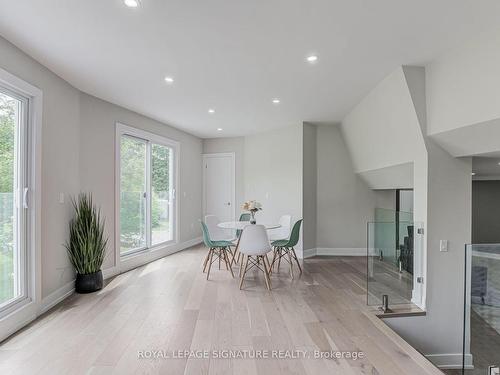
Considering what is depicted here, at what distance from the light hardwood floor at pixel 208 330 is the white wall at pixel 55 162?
0.43 m

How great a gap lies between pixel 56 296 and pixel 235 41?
3297 millimetres

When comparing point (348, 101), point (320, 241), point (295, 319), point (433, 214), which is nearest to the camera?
point (295, 319)

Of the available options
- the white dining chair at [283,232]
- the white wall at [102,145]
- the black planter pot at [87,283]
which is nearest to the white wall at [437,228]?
the white dining chair at [283,232]

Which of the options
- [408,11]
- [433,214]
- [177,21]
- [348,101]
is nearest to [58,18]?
[177,21]

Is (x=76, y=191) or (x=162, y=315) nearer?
(x=162, y=315)

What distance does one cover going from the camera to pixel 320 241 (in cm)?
570

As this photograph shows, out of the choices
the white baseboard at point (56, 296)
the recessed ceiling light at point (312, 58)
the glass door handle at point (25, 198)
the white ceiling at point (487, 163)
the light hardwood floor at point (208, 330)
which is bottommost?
the light hardwood floor at point (208, 330)

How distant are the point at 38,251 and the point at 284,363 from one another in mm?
2572

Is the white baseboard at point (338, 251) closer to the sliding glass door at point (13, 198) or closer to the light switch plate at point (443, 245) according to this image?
the light switch plate at point (443, 245)

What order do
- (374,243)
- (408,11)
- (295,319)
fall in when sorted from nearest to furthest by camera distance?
1. (408,11)
2. (295,319)
3. (374,243)

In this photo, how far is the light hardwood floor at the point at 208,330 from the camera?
2098 millimetres

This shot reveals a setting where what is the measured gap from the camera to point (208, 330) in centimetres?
261

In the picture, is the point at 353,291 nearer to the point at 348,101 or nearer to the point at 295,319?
the point at 295,319

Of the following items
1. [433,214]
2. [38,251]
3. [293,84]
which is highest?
[293,84]
